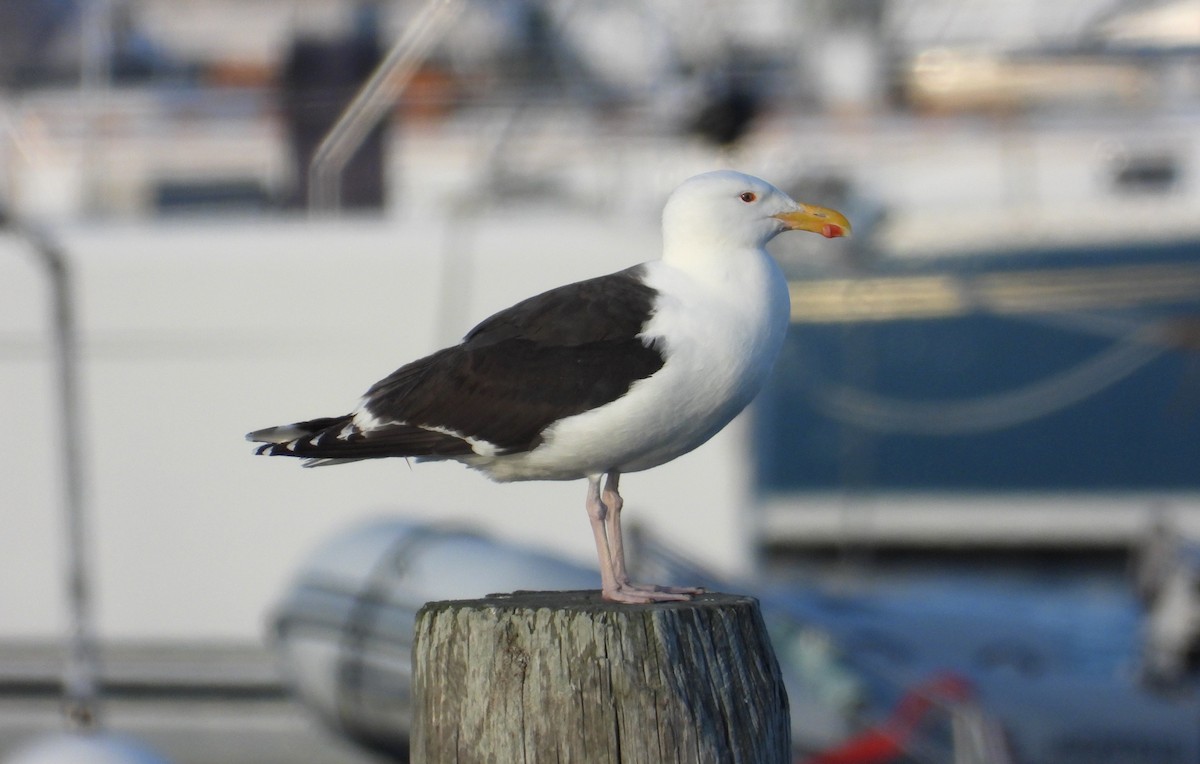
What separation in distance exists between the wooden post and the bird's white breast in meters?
0.33

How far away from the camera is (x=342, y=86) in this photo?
36.2 ft

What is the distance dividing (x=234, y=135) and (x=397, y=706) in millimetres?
6097

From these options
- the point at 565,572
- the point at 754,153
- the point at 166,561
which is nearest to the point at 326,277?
the point at 166,561

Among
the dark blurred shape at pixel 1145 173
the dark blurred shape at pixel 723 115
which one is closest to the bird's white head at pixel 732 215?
the dark blurred shape at pixel 723 115

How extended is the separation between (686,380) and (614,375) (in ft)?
0.46

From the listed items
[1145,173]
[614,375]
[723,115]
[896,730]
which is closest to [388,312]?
[723,115]

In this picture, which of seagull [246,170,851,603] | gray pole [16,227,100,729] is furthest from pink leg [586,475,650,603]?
gray pole [16,227,100,729]

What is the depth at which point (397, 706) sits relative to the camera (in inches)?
273

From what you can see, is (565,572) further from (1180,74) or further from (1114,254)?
(1114,254)

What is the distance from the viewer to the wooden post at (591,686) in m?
2.59

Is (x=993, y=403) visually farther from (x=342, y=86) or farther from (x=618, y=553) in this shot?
(x=618, y=553)

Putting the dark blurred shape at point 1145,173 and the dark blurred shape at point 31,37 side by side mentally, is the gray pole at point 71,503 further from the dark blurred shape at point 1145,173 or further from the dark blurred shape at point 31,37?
the dark blurred shape at point 1145,173

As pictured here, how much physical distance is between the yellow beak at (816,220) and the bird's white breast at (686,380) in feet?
0.41

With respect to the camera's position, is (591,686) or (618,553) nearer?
(591,686)
